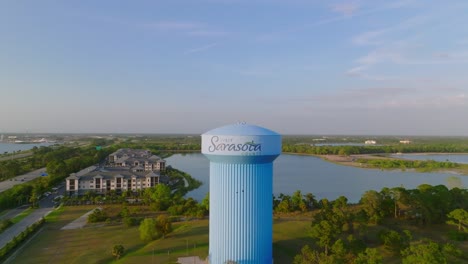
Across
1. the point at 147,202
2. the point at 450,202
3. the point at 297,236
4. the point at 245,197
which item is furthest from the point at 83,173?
the point at 450,202

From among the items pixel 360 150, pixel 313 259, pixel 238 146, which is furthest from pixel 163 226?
pixel 360 150

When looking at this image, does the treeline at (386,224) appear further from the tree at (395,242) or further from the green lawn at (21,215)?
the green lawn at (21,215)

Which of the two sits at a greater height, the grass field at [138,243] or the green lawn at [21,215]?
the grass field at [138,243]

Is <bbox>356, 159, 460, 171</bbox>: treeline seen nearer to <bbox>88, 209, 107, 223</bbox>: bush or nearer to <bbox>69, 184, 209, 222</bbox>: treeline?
<bbox>69, 184, 209, 222</bbox>: treeline

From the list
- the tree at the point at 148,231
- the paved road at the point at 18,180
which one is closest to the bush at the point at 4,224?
the tree at the point at 148,231

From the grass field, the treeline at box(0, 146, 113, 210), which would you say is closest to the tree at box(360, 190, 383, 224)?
the grass field
